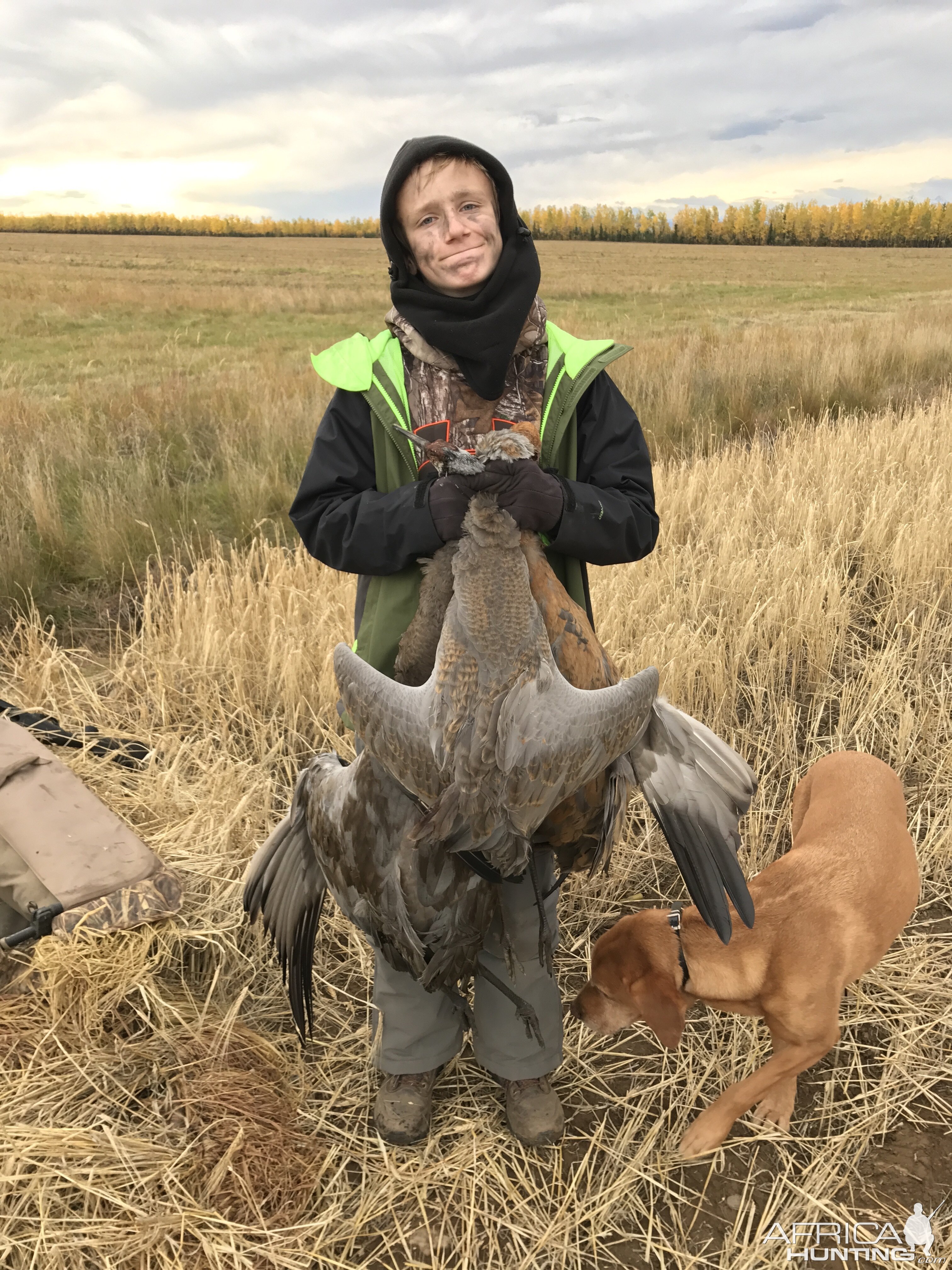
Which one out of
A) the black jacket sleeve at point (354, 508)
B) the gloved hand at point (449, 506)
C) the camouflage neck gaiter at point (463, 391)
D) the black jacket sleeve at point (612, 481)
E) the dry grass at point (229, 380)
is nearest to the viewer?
the gloved hand at point (449, 506)

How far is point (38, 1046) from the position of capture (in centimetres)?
271

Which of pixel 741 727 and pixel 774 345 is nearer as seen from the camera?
pixel 741 727

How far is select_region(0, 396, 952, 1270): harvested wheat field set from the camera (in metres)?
2.35

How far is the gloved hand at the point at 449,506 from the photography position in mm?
1970

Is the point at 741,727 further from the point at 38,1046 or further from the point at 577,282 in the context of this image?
the point at 577,282


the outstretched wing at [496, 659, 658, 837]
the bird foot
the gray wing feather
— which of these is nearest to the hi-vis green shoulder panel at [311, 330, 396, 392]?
the gray wing feather

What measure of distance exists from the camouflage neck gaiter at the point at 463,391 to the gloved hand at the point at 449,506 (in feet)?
1.24

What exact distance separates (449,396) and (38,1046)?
8.49ft

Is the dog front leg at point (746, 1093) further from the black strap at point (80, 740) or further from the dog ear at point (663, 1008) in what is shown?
the black strap at point (80, 740)

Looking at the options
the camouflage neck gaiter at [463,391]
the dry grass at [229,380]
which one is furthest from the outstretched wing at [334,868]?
the dry grass at [229,380]

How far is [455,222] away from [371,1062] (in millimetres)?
2843

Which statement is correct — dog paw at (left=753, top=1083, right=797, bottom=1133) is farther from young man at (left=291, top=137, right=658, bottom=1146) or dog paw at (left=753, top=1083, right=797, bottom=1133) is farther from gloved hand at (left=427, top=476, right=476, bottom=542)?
gloved hand at (left=427, top=476, right=476, bottom=542)

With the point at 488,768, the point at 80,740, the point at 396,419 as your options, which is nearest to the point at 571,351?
the point at 396,419

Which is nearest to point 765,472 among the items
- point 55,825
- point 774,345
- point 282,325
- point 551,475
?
point 551,475
